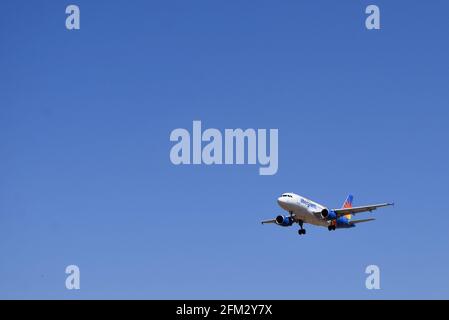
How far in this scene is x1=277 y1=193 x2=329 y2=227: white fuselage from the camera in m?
130

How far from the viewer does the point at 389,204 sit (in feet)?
403

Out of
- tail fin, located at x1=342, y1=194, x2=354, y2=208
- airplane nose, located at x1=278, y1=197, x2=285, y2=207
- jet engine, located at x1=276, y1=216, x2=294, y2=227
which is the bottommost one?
jet engine, located at x1=276, y1=216, x2=294, y2=227

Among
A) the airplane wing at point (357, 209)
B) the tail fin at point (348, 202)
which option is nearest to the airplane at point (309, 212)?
the airplane wing at point (357, 209)

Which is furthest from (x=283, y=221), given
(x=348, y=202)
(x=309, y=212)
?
(x=348, y=202)

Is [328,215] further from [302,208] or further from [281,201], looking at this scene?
[281,201]

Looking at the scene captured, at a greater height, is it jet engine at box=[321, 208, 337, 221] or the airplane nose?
the airplane nose

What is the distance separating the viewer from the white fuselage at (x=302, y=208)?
12950 centimetres

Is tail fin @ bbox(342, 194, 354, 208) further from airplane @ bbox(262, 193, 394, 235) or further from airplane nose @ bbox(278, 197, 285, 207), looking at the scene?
airplane nose @ bbox(278, 197, 285, 207)

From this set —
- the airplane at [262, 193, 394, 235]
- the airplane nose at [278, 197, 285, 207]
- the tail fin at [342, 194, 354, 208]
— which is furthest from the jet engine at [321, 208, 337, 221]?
the tail fin at [342, 194, 354, 208]

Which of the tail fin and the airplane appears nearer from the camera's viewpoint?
the airplane
